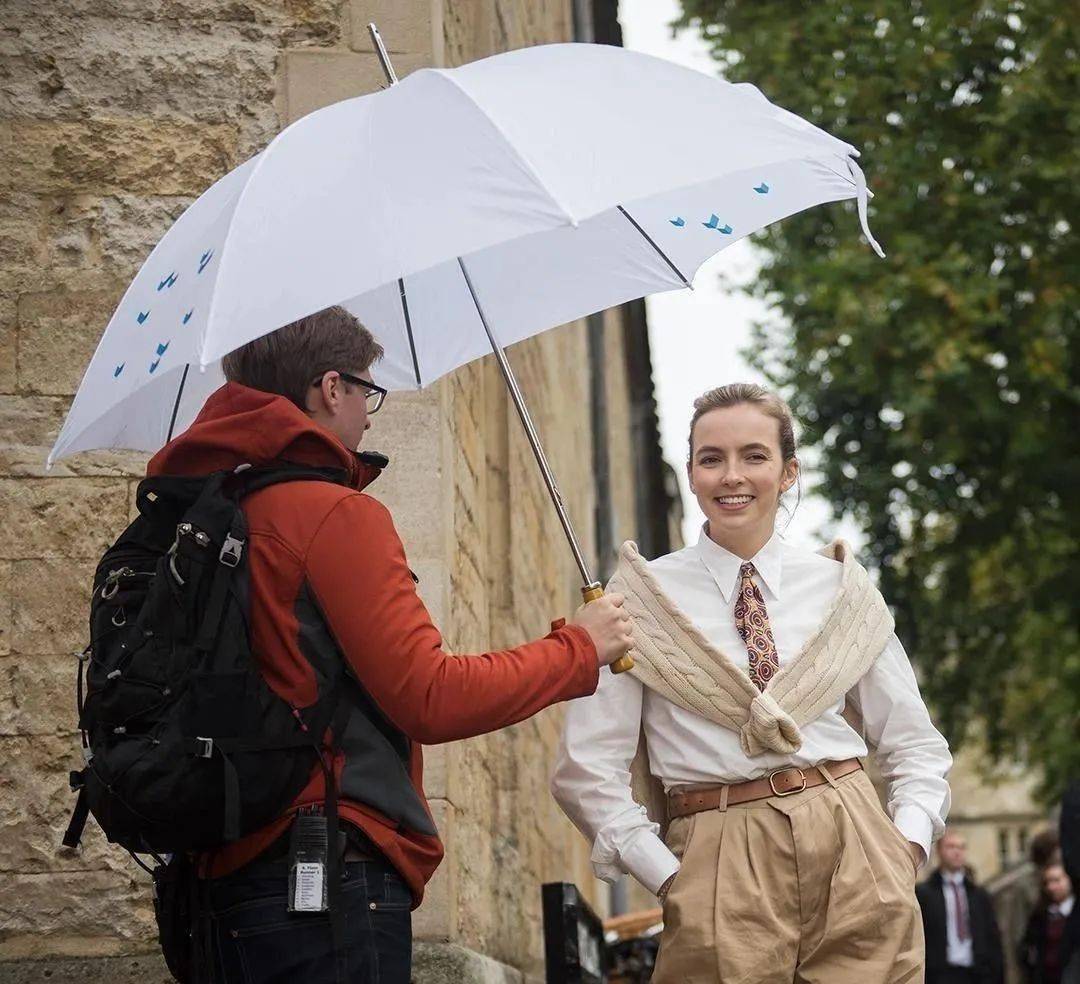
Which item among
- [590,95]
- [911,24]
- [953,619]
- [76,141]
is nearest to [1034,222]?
[911,24]

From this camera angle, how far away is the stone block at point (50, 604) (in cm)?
485

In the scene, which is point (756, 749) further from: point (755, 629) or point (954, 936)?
point (954, 936)

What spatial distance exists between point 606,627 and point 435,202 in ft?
2.60

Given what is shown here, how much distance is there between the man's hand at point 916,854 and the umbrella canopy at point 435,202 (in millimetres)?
1321

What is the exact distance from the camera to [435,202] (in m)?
3.20

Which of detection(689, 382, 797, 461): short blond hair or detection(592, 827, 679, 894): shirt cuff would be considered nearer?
detection(592, 827, 679, 894): shirt cuff

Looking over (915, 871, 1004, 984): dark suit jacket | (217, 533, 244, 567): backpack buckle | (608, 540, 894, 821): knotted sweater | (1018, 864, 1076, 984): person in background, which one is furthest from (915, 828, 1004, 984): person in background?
(217, 533, 244, 567): backpack buckle

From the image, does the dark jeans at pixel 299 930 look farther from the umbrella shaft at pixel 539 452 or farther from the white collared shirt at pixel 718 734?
the umbrella shaft at pixel 539 452

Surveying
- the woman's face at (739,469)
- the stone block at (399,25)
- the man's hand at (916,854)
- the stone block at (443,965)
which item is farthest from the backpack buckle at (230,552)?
the stone block at (399,25)

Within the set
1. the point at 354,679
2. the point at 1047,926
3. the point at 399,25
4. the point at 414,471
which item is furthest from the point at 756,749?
the point at 1047,926

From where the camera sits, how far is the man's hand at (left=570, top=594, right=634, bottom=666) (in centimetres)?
324

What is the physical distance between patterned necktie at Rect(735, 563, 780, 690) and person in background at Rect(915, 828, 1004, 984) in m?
7.20

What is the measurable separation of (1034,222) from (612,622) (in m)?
11.2

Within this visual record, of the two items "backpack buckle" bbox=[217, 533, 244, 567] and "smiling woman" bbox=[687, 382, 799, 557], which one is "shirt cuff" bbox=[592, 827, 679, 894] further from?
"backpack buckle" bbox=[217, 533, 244, 567]
